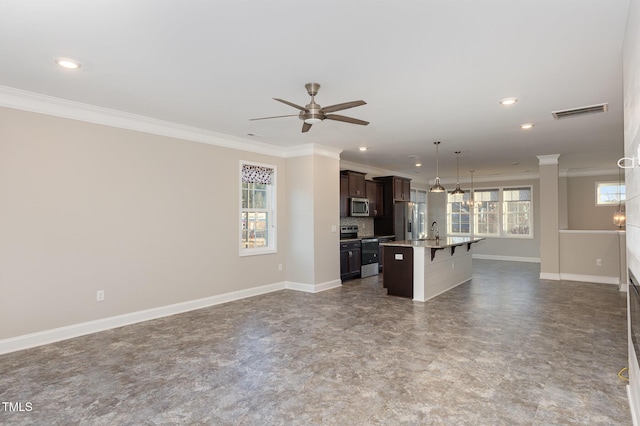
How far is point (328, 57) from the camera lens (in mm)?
2926

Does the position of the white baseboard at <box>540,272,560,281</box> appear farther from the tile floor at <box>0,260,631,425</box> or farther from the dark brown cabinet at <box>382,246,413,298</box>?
the dark brown cabinet at <box>382,246,413,298</box>

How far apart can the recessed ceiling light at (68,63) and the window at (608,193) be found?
11.9 meters

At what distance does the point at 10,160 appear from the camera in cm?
366

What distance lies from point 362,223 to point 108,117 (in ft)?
19.6

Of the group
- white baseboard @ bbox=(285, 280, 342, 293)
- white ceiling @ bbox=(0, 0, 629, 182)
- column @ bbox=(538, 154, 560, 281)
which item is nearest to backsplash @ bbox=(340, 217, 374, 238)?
white baseboard @ bbox=(285, 280, 342, 293)

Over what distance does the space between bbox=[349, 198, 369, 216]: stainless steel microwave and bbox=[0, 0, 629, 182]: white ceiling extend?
310 cm

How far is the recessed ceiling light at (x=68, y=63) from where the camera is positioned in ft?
9.72

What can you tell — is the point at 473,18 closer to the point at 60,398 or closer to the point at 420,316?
the point at 420,316

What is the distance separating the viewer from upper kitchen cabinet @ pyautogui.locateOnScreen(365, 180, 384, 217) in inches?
341

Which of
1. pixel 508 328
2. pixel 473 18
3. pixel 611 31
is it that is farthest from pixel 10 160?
pixel 508 328

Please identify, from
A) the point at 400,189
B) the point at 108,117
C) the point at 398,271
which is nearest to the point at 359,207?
the point at 400,189

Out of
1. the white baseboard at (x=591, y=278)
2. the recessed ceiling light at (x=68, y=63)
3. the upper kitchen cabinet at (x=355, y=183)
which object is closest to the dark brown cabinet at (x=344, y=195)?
the upper kitchen cabinet at (x=355, y=183)

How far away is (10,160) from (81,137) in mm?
725

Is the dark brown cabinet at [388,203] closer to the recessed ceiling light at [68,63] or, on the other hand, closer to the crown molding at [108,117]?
the crown molding at [108,117]
